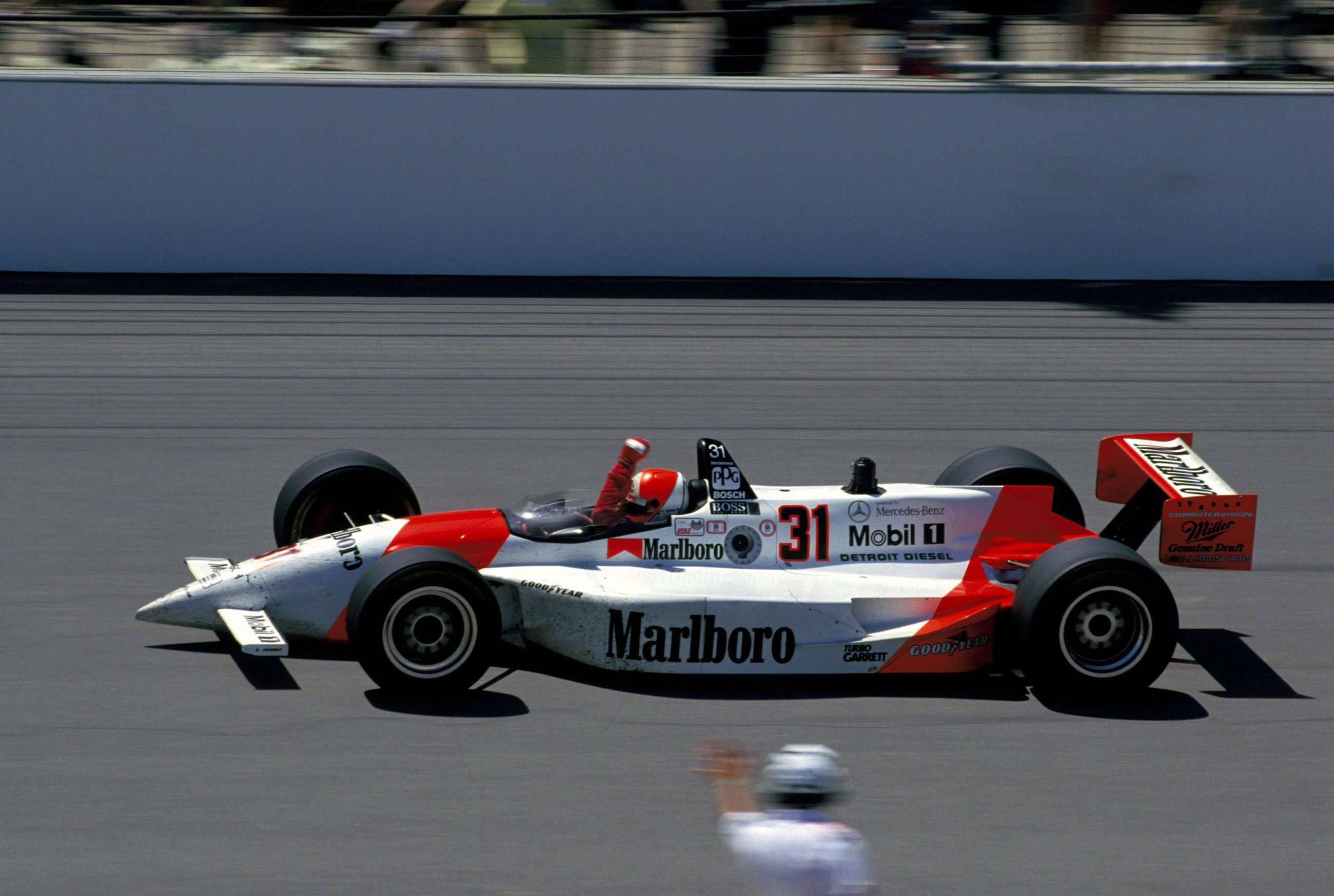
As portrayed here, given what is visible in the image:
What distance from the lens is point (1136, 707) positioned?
6.62 metres

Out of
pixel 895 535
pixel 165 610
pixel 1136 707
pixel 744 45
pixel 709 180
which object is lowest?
pixel 1136 707

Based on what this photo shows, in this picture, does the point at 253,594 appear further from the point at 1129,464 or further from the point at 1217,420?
the point at 1217,420

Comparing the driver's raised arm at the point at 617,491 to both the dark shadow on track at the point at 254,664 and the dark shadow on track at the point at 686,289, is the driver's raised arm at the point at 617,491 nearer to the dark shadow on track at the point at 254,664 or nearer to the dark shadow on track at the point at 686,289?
the dark shadow on track at the point at 254,664

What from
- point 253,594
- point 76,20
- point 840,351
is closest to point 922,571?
point 253,594

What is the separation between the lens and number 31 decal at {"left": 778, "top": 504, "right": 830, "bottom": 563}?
22.8 feet

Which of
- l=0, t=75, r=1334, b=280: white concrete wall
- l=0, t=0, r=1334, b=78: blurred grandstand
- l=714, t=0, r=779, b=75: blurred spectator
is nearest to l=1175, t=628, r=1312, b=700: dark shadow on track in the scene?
l=0, t=75, r=1334, b=280: white concrete wall

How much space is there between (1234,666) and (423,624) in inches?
136

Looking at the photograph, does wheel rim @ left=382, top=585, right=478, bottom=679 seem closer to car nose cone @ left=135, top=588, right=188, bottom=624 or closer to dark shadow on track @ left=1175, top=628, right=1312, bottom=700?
car nose cone @ left=135, top=588, right=188, bottom=624

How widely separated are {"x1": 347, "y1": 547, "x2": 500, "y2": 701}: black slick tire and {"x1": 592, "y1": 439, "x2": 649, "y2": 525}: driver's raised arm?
712 mm

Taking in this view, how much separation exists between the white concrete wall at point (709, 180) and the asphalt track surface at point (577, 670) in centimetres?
45

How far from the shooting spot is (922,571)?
6980 mm

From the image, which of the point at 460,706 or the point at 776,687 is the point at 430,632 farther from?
the point at 776,687

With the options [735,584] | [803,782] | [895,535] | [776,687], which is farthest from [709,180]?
[803,782]

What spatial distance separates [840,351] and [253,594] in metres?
7.10
